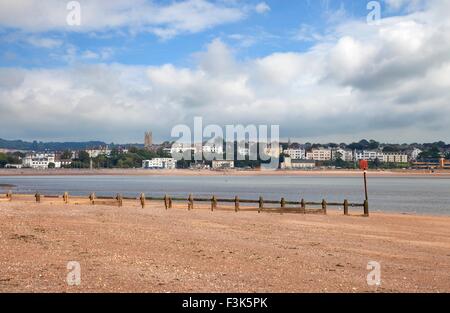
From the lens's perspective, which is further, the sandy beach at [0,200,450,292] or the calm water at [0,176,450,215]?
the calm water at [0,176,450,215]

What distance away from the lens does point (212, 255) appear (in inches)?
568

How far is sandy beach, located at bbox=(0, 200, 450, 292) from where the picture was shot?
34.6ft

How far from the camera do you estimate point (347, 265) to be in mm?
13625

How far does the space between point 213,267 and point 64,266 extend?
352 centimetres

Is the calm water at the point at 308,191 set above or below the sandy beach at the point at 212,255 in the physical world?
below

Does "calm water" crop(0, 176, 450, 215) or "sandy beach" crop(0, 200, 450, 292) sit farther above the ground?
"sandy beach" crop(0, 200, 450, 292)

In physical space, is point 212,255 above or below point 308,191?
above

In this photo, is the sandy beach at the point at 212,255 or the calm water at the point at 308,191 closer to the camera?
the sandy beach at the point at 212,255

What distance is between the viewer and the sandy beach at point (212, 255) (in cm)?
Answer: 1054
